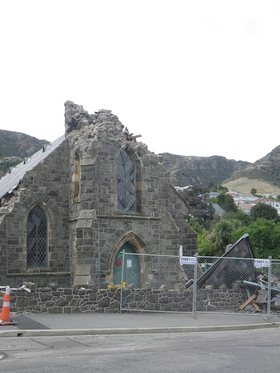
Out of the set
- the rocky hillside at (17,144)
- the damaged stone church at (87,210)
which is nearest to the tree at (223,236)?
the damaged stone church at (87,210)

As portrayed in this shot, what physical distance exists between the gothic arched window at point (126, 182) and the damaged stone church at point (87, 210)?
41 mm

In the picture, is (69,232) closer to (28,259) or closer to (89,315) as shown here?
(28,259)

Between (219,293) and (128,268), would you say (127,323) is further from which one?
(128,268)

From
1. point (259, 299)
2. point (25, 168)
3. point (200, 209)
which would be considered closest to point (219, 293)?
point (259, 299)

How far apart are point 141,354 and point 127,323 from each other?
4030mm

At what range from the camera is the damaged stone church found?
2188 cm

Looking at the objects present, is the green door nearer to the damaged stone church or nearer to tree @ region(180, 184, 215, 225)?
the damaged stone church

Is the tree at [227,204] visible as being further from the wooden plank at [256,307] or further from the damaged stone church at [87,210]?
the wooden plank at [256,307]

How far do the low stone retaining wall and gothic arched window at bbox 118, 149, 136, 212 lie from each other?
656cm

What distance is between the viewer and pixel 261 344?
11.4m

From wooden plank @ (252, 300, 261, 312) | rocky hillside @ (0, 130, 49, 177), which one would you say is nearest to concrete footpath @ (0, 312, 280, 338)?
wooden plank @ (252, 300, 261, 312)

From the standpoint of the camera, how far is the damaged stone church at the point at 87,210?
861 inches

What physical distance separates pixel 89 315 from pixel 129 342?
393cm

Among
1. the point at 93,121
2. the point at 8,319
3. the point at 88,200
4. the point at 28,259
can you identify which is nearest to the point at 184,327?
the point at 8,319
